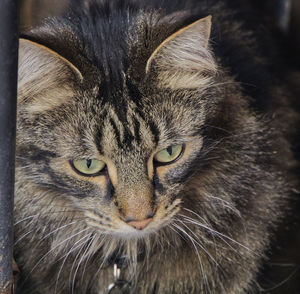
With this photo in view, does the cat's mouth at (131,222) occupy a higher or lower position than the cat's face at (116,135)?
lower

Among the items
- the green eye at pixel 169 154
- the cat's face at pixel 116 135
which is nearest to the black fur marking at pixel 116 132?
the cat's face at pixel 116 135

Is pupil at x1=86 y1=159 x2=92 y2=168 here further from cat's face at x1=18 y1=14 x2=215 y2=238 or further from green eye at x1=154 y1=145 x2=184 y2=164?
green eye at x1=154 y1=145 x2=184 y2=164

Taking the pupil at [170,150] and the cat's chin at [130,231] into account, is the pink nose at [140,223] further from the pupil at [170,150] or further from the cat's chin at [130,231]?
the pupil at [170,150]

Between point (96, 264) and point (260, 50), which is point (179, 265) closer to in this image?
point (96, 264)

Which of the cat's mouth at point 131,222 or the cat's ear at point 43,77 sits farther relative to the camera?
the cat's mouth at point 131,222

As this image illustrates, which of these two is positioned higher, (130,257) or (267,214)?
(267,214)

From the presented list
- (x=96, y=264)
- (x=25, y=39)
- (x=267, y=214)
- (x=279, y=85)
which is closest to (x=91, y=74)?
(x=25, y=39)

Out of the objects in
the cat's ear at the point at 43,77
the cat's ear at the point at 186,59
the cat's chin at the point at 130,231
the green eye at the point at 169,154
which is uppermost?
the cat's ear at the point at 186,59

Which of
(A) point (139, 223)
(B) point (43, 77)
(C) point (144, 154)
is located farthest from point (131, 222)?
(B) point (43, 77)

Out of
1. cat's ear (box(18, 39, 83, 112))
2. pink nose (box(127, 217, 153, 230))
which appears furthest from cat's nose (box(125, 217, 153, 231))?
cat's ear (box(18, 39, 83, 112))
